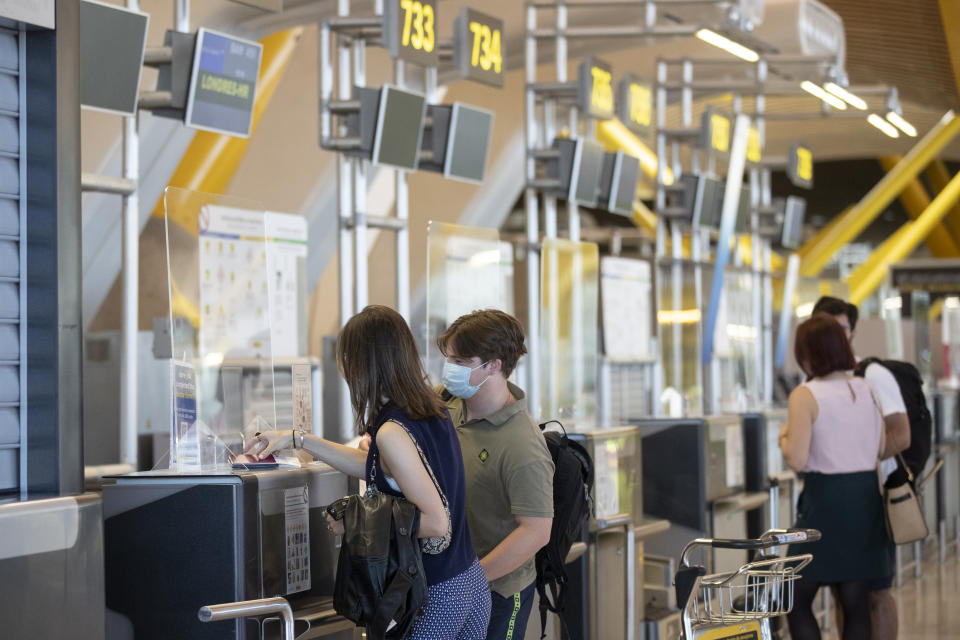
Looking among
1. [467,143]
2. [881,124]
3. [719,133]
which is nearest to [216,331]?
[467,143]

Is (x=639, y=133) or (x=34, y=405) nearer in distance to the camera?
(x=34, y=405)

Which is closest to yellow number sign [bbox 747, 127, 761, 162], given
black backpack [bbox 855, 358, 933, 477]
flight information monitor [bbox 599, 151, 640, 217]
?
flight information monitor [bbox 599, 151, 640, 217]

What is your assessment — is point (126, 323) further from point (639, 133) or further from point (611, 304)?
point (639, 133)

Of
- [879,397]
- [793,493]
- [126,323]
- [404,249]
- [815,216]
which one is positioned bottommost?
[793,493]

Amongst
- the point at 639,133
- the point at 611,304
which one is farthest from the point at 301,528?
the point at 639,133

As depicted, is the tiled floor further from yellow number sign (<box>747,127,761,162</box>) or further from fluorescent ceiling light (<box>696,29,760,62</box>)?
fluorescent ceiling light (<box>696,29,760,62</box>)

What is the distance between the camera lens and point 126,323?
424cm

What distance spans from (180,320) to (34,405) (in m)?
0.77

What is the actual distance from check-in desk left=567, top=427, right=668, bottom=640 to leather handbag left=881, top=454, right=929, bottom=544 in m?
0.87

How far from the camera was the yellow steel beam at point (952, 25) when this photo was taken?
1195 centimetres

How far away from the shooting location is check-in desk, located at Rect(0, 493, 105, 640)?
218 cm

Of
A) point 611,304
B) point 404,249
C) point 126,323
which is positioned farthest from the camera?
point 611,304

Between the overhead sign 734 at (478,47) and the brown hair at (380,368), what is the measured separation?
3845mm

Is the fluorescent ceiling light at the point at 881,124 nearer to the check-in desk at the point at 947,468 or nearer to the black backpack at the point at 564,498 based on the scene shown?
the check-in desk at the point at 947,468
